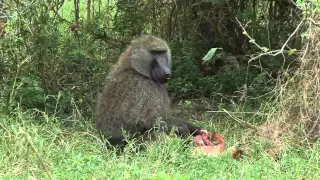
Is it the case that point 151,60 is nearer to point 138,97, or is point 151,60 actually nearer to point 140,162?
point 138,97

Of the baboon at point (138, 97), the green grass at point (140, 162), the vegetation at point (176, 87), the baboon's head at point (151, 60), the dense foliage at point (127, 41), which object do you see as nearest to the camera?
the green grass at point (140, 162)

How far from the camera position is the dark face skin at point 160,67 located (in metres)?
4.79

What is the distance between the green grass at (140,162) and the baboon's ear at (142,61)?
0.69m

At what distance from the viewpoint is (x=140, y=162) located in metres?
4.30

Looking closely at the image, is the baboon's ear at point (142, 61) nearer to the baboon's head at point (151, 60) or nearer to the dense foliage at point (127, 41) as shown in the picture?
the baboon's head at point (151, 60)

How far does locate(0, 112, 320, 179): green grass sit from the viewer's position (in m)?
4.01

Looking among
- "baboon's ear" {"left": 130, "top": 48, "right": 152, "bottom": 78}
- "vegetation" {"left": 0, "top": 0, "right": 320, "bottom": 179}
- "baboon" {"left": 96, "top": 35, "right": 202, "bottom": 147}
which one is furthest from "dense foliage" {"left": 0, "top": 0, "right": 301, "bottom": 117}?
"baboon's ear" {"left": 130, "top": 48, "right": 152, "bottom": 78}

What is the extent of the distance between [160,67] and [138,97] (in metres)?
0.36

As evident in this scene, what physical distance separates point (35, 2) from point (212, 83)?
2521mm

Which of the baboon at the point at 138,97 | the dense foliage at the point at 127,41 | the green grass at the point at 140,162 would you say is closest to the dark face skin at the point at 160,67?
the baboon at the point at 138,97

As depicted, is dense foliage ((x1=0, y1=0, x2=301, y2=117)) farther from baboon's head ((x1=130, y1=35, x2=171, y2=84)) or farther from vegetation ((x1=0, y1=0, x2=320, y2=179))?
baboon's head ((x1=130, y1=35, x2=171, y2=84))

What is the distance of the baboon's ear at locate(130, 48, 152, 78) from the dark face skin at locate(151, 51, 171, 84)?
41 mm

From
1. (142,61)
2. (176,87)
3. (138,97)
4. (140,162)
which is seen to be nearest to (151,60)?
(142,61)

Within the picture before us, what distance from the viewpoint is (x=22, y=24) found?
574 centimetres
